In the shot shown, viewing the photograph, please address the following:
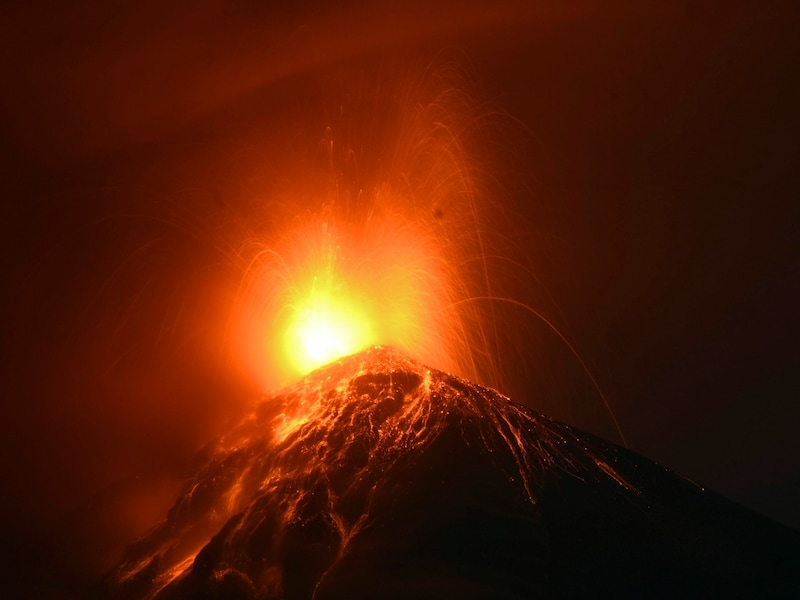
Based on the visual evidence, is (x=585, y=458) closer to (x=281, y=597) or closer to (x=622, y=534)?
(x=622, y=534)

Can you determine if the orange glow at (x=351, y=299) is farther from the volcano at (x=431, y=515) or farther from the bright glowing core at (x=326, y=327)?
the volcano at (x=431, y=515)

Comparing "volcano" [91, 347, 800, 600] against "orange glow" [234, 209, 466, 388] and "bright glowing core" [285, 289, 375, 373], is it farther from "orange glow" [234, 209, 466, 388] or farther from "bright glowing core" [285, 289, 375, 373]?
"orange glow" [234, 209, 466, 388]

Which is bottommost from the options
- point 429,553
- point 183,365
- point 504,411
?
point 429,553

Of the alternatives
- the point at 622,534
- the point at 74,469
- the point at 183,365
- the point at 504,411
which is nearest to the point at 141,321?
the point at 183,365

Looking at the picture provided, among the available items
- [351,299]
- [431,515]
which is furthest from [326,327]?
[431,515]

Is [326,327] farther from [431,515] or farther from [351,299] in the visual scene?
[431,515]

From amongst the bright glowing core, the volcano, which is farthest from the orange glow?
the volcano

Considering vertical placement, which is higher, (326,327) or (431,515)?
(326,327)

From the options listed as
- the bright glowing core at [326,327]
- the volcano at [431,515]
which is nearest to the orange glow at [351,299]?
the bright glowing core at [326,327]
